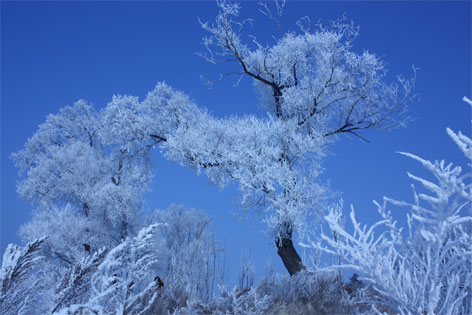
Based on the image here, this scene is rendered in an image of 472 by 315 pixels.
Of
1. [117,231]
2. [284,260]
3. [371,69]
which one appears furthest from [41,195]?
[371,69]

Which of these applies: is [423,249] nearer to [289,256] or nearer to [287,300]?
[287,300]

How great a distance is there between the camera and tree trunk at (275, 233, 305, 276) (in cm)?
1031

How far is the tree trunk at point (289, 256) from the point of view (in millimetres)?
10312

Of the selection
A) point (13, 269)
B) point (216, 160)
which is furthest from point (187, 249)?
point (13, 269)

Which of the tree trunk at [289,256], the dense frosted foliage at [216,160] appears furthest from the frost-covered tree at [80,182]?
the tree trunk at [289,256]

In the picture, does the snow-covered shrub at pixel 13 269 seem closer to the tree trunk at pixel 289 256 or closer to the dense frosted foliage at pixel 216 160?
the dense frosted foliage at pixel 216 160

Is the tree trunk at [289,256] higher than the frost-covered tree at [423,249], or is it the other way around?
the tree trunk at [289,256]

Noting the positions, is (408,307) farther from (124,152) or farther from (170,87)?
(124,152)

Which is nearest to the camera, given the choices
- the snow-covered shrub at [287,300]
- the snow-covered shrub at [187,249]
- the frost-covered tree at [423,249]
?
the frost-covered tree at [423,249]

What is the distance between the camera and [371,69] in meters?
11.2

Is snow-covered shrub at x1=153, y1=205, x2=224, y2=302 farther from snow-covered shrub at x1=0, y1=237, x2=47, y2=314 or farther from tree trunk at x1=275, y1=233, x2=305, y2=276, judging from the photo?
snow-covered shrub at x1=0, y1=237, x2=47, y2=314

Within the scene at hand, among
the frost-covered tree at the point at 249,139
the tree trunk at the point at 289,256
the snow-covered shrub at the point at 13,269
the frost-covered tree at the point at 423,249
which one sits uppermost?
the frost-covered tree at the point at 249,139

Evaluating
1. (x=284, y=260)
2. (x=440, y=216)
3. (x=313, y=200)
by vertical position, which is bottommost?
(x=440, y=216)

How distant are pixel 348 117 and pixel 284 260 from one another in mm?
4922
